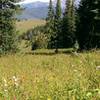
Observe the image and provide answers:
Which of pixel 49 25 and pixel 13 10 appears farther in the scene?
pixel 49 25

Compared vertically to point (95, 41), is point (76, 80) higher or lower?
higher

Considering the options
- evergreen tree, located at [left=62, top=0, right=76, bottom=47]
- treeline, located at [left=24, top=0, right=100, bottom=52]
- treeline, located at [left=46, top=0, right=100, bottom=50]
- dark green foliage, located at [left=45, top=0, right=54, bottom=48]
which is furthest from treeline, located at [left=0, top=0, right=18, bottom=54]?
dark green foliage, located at [left=45, top=0, right=54, bottom=48]

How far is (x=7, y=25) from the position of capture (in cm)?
4003

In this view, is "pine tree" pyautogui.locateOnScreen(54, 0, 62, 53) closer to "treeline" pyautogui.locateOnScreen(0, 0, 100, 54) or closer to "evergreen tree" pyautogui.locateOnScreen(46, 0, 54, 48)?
"treeline" pyautogui.locateOnScreen(0, 0, 100, 54)

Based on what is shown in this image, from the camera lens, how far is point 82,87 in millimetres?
5746

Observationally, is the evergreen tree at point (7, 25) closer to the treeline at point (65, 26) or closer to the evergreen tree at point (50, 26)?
the treeline at point (65, 26)

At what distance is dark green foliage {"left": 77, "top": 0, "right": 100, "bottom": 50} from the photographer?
167ft

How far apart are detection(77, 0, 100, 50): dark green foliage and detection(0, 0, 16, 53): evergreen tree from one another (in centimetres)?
1119

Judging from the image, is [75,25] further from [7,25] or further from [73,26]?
[7,25]

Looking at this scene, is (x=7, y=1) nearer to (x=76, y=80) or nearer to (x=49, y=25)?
(x=76, y=80)

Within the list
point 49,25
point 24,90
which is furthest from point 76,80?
point 49,25

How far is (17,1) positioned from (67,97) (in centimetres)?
3516

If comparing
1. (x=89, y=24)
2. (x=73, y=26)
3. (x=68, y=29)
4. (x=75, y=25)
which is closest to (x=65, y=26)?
(x=68, y=29)

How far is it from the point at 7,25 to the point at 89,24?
19.0 metres
